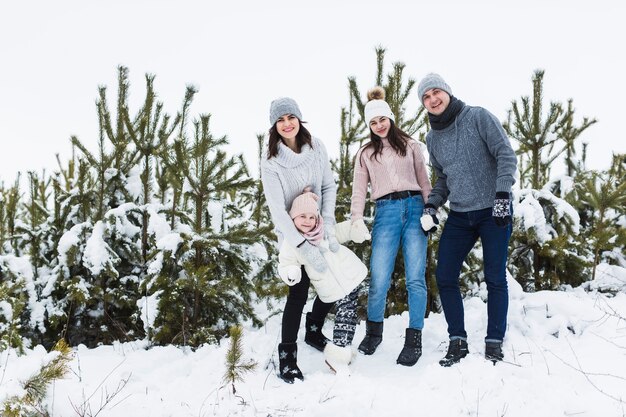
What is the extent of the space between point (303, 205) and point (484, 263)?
4.77 feet

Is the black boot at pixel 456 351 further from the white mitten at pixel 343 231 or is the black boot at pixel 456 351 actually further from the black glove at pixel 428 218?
the white mitten at pixel 343 231

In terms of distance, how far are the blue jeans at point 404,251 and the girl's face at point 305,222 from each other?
72 centimetres

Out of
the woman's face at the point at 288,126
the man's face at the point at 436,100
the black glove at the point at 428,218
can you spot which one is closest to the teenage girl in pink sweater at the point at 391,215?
the black glove at the point at 428,218

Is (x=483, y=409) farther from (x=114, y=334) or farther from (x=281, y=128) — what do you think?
(x=114, y=334)

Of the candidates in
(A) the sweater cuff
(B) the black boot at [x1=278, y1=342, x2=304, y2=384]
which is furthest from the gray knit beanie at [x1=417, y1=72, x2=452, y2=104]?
(B) the black boot at [x1=278, y1=342, x2=304, y2=384]

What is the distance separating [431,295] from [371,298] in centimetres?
177

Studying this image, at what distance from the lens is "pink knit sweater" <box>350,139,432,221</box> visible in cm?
376

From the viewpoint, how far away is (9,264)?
526 cm

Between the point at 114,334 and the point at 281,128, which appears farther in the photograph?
the point at 114,334

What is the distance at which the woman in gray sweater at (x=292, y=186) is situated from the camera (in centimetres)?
325

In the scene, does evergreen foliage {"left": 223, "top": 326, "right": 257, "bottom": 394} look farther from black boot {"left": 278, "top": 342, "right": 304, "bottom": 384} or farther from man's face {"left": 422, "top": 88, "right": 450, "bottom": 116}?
man's face {"left": 422, "top": 88, "right": 450, "bottom": 116}

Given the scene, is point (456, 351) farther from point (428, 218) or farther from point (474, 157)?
point (474, 157)

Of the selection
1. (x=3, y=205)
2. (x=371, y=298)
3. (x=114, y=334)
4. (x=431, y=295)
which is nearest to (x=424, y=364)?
(x=371, y=298)

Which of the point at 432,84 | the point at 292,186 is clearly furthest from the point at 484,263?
the point at 292,186
